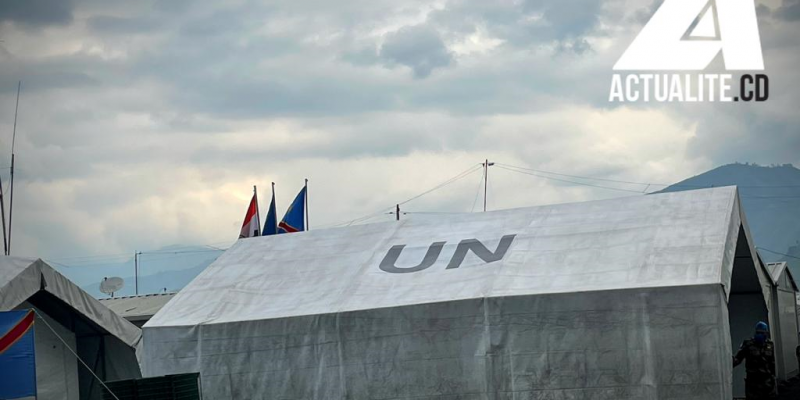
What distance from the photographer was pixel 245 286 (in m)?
20.1

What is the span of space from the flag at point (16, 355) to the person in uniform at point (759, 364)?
34.2 ft

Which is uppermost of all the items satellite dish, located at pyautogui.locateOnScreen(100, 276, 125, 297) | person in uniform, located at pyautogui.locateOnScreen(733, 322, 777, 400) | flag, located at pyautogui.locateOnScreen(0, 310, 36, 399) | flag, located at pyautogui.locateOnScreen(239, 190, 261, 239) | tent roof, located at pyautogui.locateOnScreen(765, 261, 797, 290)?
flag, located at pyautogui.locateOnScreen(239, 190, 261, 239)

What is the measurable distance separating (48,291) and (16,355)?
397 centimetres

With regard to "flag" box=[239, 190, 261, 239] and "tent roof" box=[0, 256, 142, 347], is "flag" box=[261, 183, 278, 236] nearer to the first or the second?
"flag" box=[239, 190, 261, 239]

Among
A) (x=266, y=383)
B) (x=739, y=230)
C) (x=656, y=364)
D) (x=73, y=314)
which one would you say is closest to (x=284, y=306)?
(x=266, y=383)

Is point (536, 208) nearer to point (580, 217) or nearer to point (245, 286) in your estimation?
point (580, 217)

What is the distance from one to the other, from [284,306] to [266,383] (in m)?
1.39

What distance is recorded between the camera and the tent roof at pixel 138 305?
36.7 m

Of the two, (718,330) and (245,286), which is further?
(245,286)

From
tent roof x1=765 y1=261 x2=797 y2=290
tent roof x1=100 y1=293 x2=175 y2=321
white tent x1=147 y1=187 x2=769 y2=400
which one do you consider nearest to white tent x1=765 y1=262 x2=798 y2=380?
tent roof x1=765 y1=261 x2=797 y2=290

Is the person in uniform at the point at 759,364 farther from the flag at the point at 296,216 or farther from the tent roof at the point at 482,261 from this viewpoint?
the flag at the point at 296,216

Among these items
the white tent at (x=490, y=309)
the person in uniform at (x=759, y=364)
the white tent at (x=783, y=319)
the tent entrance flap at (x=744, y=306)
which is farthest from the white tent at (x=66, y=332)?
the white tent at (x=783, y=319)

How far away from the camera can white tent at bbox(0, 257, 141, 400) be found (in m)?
18.6

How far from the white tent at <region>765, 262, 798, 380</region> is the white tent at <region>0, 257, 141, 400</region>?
13201 millimetres
